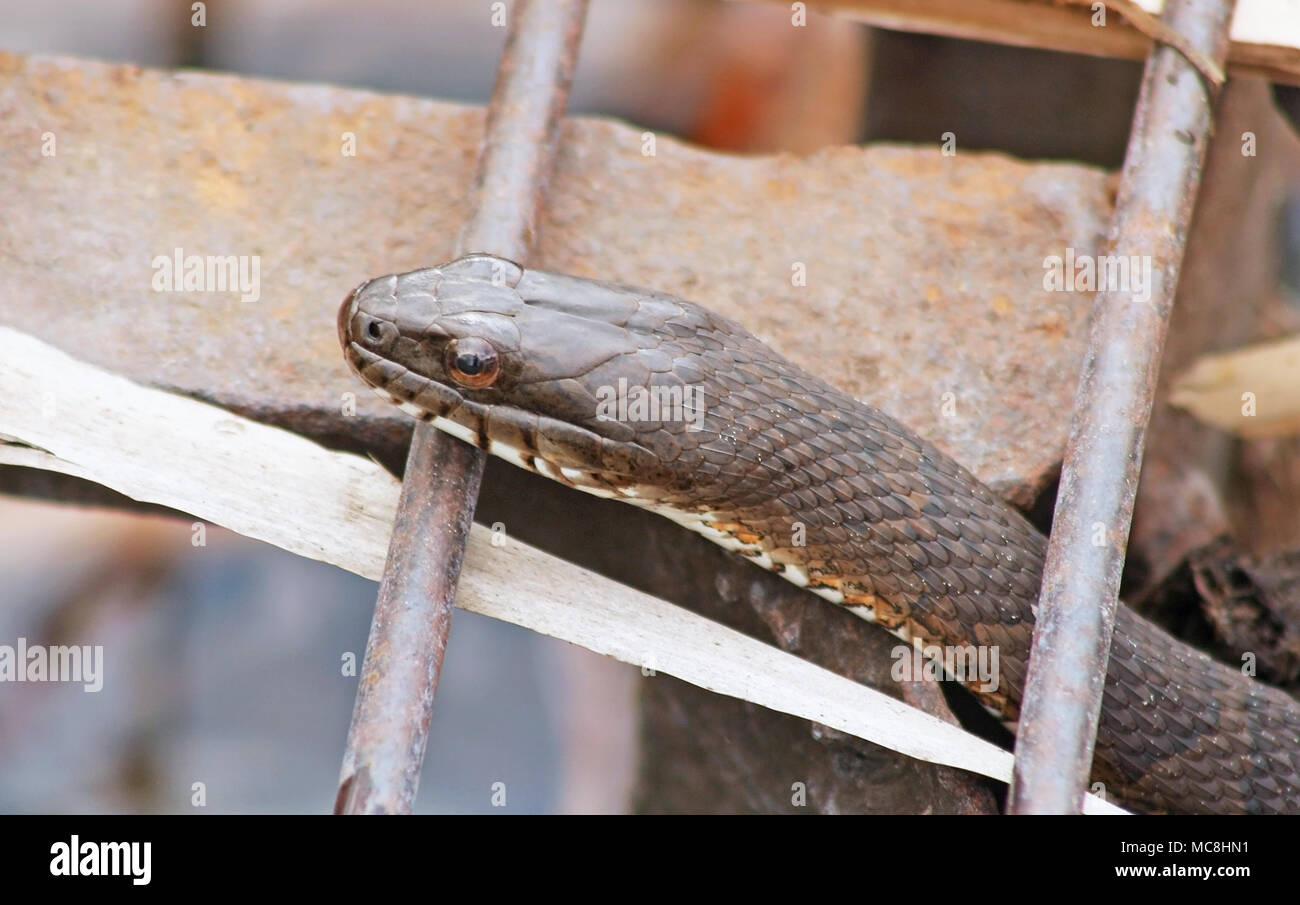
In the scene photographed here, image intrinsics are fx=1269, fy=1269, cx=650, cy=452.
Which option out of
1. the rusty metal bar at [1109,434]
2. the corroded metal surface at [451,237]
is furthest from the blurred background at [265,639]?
the rusty metal bar at [1109,434]

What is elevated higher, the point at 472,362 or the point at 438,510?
the point at 472,362

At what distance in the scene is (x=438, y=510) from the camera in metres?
3.83

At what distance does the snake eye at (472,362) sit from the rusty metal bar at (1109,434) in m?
1.82

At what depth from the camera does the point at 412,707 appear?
3375 millimetres

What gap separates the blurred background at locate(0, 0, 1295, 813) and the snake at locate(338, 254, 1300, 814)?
2.64 m

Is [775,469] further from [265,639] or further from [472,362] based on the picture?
[265,639]

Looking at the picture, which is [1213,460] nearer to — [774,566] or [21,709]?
[774,566]

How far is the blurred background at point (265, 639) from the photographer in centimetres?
621

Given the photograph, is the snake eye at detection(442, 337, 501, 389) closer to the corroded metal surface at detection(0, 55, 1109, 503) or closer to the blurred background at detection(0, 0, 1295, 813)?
the corroded metal surface at detection(0, 55, 1109, 503)

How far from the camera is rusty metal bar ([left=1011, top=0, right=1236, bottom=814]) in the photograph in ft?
11.4

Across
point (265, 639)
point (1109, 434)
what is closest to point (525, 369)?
point (1109, 434)

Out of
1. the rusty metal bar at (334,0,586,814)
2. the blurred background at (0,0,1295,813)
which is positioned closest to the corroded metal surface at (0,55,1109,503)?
the rusty metal bar at (334,0,586,814)

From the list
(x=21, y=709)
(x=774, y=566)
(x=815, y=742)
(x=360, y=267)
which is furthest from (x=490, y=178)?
(x=21, y=709)

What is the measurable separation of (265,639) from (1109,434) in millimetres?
4397
